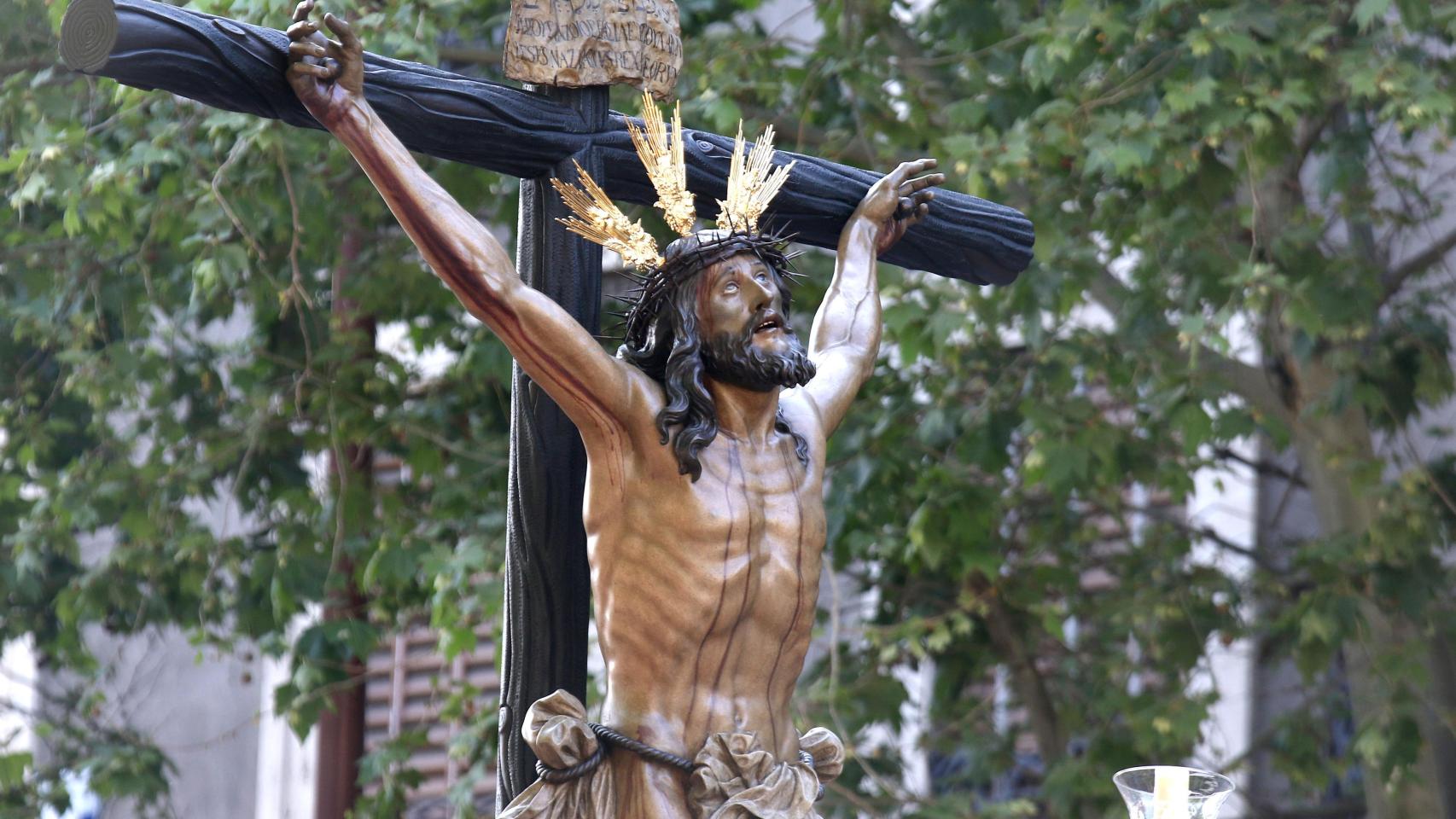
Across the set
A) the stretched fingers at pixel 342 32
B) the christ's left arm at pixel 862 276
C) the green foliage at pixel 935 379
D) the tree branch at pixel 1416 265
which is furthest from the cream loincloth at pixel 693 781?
the tree branch at pixel 1416 265

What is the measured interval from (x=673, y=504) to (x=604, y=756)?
0.46 metres

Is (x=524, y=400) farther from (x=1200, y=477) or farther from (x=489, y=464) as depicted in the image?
(x=1200, y=477)

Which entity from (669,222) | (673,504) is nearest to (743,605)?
(673,504)

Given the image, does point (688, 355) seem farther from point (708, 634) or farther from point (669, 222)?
point (708, 634)

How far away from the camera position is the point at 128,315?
9.77 metres

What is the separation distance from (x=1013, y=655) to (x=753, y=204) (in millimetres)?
5816

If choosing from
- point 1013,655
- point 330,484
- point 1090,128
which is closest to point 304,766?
point 330,484

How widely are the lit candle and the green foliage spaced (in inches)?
185

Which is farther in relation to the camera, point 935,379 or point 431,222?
point 935,379

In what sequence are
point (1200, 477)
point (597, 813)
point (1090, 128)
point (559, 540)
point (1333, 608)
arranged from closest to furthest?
point (597, 813) < point (559, 540) < point (1090, 128) < point (1333, 608) < point (1200, 477)

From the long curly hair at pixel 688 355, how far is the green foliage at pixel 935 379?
385cm

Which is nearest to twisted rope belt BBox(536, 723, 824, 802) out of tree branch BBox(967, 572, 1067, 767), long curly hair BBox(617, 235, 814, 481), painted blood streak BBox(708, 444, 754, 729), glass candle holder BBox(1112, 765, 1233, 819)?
painted blood streak BBox(708, 444, 754, 729)

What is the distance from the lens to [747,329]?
15.8 ft

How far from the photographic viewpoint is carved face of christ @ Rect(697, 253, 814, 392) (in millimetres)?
4777
